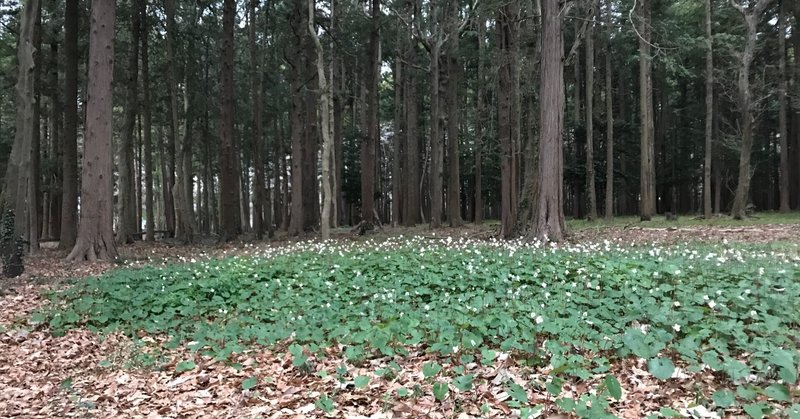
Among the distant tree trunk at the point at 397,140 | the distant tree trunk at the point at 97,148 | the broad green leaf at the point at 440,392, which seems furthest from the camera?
the distant tree trunk at the point at 397,140

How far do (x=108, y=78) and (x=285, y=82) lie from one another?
18804mm

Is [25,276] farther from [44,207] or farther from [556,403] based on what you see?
[44,207]

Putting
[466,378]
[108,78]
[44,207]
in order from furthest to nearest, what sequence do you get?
1. [44,207]
2. [108,78]
3. [466,378]

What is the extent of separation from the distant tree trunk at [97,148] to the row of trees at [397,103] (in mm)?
40

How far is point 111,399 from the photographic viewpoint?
4.10 metres

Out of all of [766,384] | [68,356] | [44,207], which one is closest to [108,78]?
[68,356]

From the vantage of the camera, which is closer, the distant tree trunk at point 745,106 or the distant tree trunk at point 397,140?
the distant tree trunk at point 745,106

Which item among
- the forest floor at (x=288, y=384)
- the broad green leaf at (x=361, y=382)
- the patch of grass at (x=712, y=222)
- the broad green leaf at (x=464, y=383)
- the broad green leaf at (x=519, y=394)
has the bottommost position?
the forest floor at (x=288, y=384)

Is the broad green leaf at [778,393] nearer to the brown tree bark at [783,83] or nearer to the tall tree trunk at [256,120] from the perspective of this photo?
the tall tree trunk at [256,120]

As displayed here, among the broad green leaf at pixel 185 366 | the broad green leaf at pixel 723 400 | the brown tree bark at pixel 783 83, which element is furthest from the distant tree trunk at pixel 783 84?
the broad green leaf at pixel 185 366

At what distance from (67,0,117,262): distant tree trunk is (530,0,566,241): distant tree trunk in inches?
406

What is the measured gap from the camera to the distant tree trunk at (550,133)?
1160cm

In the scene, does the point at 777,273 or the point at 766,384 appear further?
the point at 777,273

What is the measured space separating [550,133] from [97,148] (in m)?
10.8
